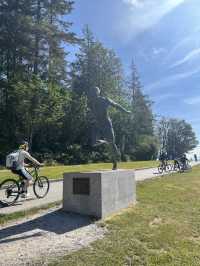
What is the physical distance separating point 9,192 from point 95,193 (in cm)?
301

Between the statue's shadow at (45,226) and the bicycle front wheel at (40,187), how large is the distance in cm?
272

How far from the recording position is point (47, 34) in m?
36.4

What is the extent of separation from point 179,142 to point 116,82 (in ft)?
191

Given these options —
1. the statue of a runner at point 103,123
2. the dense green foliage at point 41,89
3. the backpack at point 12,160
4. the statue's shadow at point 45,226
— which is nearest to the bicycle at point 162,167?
the dense green foliage at point 41,89

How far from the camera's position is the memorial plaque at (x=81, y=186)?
26.0ft

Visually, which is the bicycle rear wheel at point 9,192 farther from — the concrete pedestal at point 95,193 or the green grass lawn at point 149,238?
the green grass lawn at point 149,238

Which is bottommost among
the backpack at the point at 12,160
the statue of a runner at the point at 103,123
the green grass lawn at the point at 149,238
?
the green grass lawn at the point at 149,238

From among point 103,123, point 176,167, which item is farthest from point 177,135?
point 103,123

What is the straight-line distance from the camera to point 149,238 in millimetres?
6539

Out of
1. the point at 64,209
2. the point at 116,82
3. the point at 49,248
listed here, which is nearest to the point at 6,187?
the point at 64,209

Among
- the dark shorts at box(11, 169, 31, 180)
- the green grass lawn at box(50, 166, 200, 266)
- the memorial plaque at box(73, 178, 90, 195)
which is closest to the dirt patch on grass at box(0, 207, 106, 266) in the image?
the green grass lawn at box(50, 166, 200, 266)

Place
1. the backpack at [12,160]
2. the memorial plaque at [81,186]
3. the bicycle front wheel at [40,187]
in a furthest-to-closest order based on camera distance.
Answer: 1. the bicycle front wheel at [40,187]
2. the backpack at [12,160]
3. the memorial plaque at [81,186]

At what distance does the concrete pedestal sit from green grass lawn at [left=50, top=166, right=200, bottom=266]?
316mm

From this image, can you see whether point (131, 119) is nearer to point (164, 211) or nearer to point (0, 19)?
point (0, 19)
